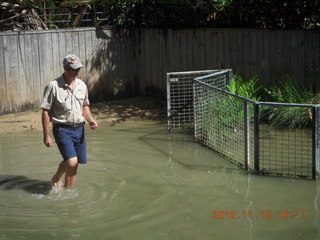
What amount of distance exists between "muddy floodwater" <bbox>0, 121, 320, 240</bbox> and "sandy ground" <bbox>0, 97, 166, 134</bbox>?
4.97ft

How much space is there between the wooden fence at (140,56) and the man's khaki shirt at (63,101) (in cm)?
498

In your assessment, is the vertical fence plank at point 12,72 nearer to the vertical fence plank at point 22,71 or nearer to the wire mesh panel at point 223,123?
the vertical fence plank at point 22,71

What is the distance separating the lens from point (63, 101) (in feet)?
22.6

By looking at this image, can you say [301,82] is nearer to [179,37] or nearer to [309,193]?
[179,37]

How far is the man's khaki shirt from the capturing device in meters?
6.87

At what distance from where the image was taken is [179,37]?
41.0 ft

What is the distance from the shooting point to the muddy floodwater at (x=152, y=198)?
19.7 feet

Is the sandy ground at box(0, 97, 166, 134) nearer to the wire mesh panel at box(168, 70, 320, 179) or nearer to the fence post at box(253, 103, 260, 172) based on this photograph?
the wire mesh panel at box(168, 70, 320, 179)

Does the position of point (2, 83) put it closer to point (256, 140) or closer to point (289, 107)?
point (289, 107)

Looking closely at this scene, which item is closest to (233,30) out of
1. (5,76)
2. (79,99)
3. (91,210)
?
(5,76)

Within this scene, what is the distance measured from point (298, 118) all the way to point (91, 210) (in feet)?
14.6

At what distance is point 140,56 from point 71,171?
6536mm
